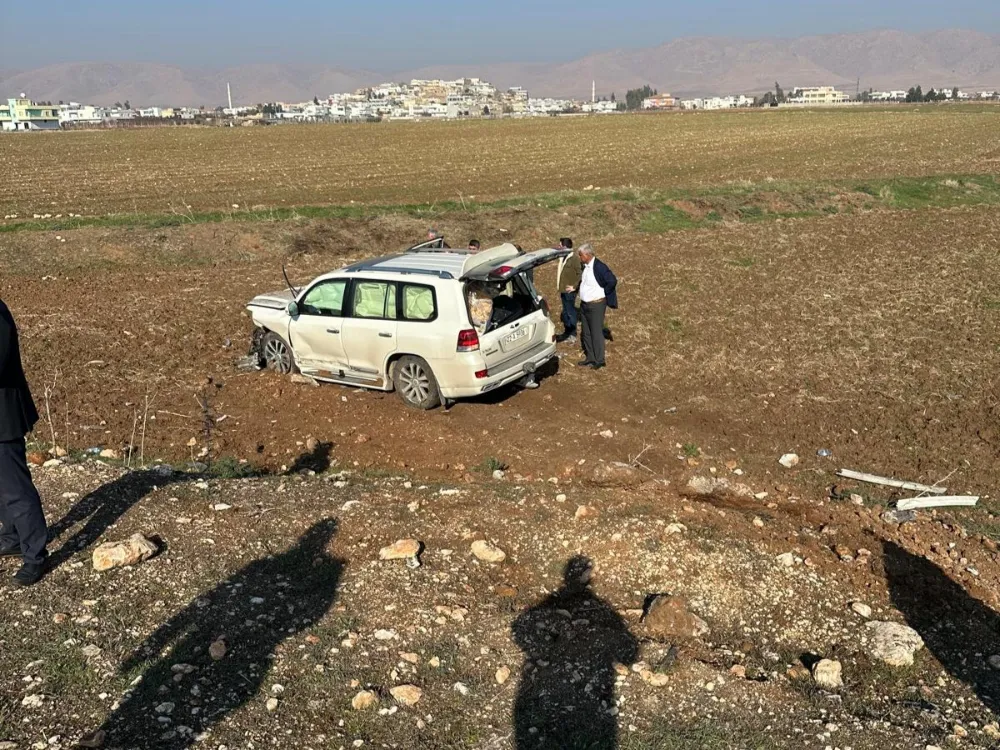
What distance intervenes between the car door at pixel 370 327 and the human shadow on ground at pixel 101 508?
3016mm

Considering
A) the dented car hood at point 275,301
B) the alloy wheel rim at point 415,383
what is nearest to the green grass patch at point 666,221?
the dented car hood at point 275,301

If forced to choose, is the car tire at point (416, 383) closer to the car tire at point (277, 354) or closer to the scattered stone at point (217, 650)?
the car tire at point (277, 354)

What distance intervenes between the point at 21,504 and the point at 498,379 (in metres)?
5.49

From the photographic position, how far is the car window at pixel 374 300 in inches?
416

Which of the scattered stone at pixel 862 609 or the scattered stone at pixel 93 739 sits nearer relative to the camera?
the scattered stone at pixel 93 739

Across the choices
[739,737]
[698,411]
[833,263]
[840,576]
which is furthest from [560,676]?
[833,263]

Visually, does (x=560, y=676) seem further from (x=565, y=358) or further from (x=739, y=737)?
(x=565, y=358)

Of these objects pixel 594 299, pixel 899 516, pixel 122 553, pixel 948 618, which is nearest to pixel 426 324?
pixel 594 299

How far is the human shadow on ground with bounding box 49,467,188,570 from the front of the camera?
7000 millimetres

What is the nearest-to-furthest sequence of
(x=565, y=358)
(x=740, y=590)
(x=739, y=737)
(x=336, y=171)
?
(x=739, y=737)
(x=740, y=590)
(x=565, y=358)
(x=336, y=171)

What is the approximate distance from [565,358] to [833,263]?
30.0ft

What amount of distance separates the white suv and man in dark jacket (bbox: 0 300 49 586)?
4.81 meters

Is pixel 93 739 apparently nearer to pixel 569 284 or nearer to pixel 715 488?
pixel 715 488

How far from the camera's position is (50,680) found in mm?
5367
